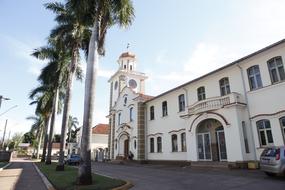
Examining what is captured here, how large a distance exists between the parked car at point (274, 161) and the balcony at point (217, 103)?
603 cm

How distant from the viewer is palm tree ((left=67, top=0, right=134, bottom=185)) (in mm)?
11177

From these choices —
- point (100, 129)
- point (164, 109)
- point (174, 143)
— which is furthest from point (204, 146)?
point (100, 129)

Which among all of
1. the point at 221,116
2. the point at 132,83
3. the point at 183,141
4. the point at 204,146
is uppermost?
the point at 132,83

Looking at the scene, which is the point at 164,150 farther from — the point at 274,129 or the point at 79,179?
the point at 79,179

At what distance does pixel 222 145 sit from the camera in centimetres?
1856

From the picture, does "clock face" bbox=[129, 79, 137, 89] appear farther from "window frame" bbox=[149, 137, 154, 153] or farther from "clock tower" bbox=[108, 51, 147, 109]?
"window frame" bbox=[149, 137, 154, 153]

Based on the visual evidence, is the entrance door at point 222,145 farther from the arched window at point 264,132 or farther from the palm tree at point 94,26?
the palm tree at point 94,26

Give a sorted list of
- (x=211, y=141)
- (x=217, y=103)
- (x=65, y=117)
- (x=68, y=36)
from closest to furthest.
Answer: (x=217, y=103) → (x=211, y=141) → (x=65, y=117) → (x=68, y=36)

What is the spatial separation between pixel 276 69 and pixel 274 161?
779 cm

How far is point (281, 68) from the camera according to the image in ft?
51.5

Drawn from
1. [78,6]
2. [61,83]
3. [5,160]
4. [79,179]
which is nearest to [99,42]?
[78,6]

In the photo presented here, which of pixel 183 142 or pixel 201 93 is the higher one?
pixel 201 93

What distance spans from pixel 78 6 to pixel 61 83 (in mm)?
15625

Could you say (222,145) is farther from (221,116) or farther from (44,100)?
(44,100)
